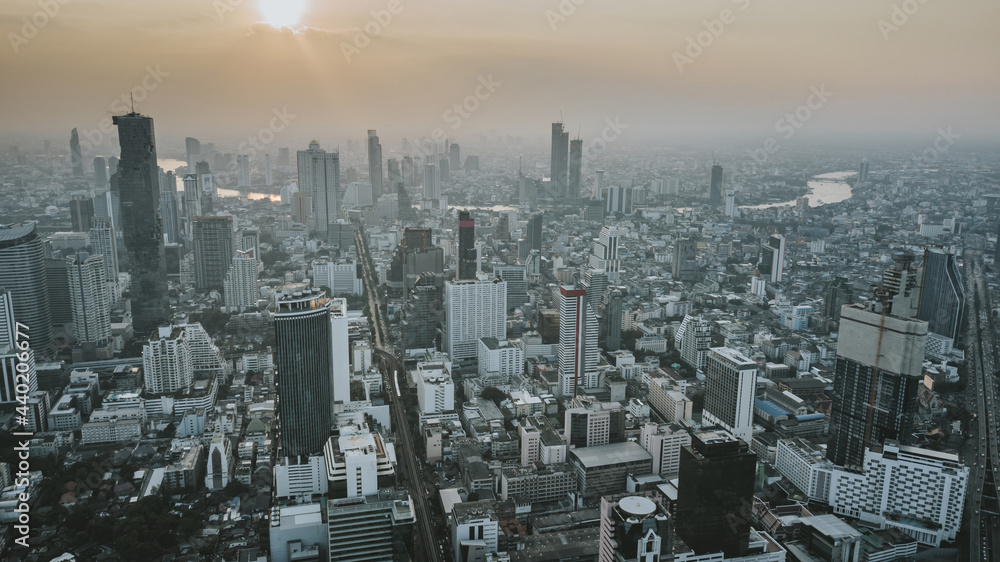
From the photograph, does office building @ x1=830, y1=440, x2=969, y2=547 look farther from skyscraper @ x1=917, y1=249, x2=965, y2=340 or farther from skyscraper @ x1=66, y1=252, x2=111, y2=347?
skyscraper @ x1=66, y1=252, x2=111, y2=347

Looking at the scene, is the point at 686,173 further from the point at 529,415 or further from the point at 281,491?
the point at 281,491

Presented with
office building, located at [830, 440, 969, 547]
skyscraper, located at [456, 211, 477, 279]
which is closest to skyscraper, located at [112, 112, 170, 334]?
skyscraper, located at [456, 211, 477, 279]

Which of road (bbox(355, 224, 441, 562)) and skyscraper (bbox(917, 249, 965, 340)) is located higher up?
skyscraper (bbox(917, 249, 965, 340))

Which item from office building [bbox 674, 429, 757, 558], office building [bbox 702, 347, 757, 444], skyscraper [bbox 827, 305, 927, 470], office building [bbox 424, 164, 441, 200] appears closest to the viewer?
office building [bbox 674, 429, 757, 558]

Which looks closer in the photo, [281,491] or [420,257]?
[281,491]

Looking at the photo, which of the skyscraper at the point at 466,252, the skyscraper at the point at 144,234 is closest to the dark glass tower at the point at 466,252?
the skyscraper at the point at 466,252

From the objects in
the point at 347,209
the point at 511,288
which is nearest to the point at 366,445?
the point at 511,288
